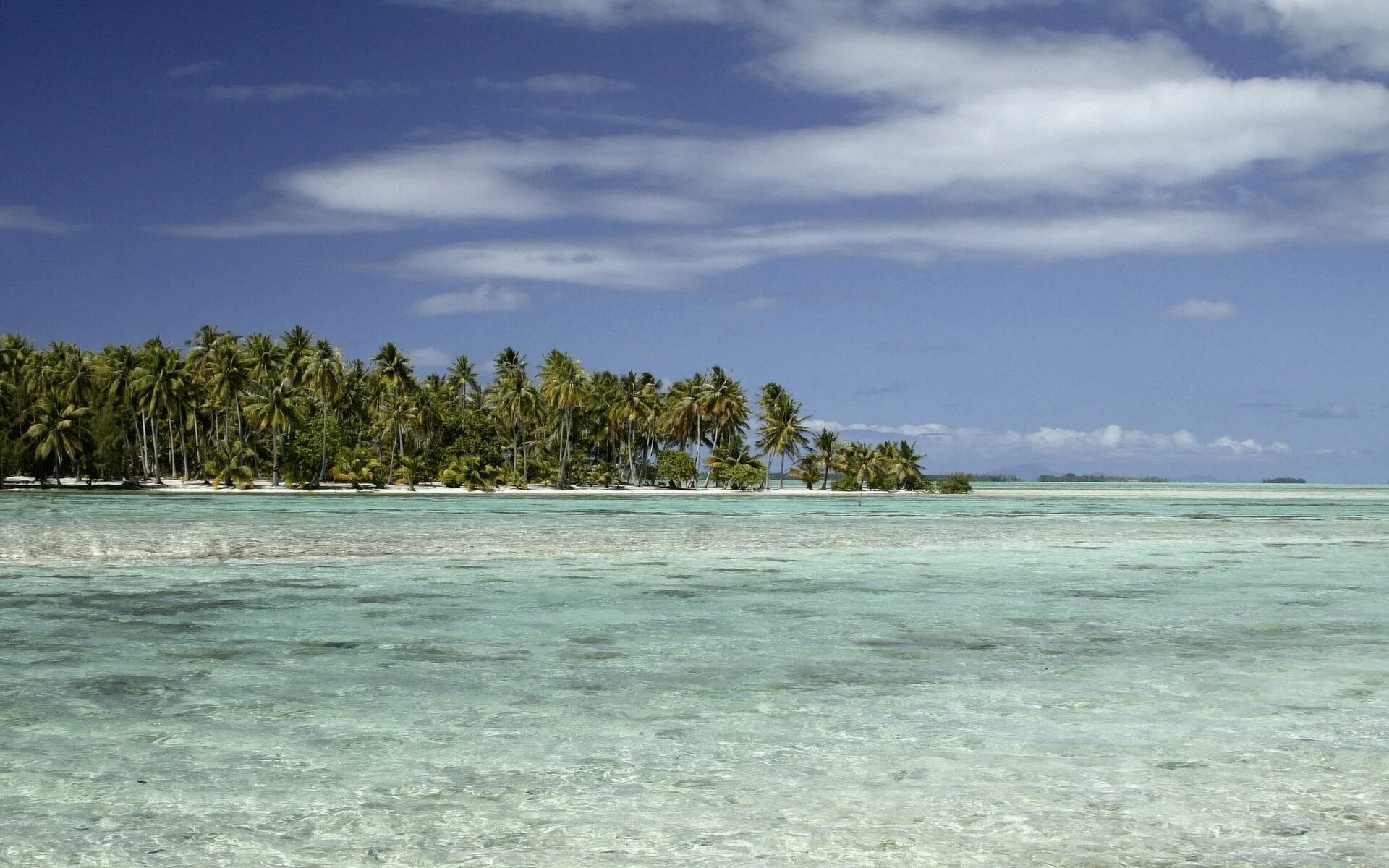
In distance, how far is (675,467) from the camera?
375ft

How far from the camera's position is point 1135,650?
14.5 meters

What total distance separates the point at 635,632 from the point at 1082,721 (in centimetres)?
702

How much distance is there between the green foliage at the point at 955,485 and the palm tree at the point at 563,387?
123 ft

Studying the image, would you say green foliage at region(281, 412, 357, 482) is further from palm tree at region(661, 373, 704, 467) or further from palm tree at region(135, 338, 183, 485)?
palm tree at region(661, 373, 704, 467)

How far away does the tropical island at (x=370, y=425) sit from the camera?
93.4 meters

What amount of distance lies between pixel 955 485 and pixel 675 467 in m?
28.3

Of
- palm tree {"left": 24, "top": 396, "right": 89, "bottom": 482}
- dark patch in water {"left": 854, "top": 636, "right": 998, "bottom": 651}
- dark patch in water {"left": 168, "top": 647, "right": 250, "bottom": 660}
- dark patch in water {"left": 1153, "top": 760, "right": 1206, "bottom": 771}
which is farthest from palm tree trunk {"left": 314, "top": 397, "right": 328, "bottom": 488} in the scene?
dark patch in water {"left": 1153, "top": 760, "right": 1206, "bottom": 771}

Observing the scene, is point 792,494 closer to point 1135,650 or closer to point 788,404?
point 788,404

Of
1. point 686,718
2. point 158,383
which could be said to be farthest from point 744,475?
point 686,718

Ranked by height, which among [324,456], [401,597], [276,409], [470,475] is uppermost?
[276,409]

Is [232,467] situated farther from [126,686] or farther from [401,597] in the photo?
[126,686]

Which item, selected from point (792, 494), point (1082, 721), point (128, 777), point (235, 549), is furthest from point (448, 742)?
point (792, 494)

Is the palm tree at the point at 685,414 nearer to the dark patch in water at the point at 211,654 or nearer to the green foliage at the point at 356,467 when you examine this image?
the green foliage at the point at 356,467

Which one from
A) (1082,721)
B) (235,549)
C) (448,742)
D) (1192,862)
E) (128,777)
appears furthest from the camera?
(235,549)
